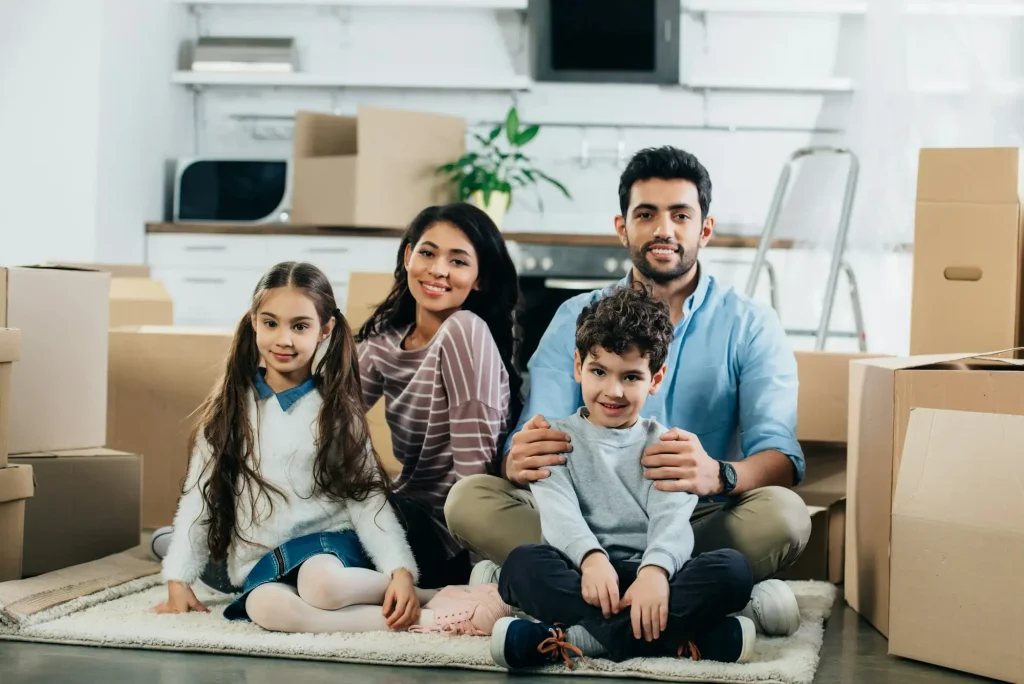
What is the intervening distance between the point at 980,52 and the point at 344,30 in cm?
216

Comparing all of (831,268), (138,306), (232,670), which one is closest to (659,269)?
(232,670)

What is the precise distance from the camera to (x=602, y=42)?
13.3 feet

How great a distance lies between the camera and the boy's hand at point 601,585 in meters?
1.40

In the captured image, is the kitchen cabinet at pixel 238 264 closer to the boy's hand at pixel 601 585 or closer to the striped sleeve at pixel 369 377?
the striped sleeve at pixel 369 377

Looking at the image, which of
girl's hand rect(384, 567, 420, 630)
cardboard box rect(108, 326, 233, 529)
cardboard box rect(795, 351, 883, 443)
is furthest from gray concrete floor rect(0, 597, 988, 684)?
cardboard box rect(108, 326, 233, 529)

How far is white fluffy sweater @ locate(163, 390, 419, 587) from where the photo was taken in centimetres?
164

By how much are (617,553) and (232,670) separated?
0.50 metres

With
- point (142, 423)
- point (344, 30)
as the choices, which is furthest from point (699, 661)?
point (344, 30)

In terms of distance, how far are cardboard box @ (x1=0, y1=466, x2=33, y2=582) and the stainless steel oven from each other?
2.00 meters

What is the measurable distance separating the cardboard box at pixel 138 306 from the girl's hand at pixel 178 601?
111cm

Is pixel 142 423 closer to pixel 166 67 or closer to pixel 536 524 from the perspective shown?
pixel 536 524

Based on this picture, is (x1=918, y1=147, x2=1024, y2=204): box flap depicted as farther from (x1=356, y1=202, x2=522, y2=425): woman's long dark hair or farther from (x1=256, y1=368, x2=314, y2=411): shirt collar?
(x1=256, y1=368, x2=314, y2=411): shirt collar

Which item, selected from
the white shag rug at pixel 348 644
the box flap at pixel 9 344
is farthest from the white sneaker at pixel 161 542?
the box flap at pixel 9 344

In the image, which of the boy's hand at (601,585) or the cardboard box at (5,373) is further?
the cardboard box at (5,373)
